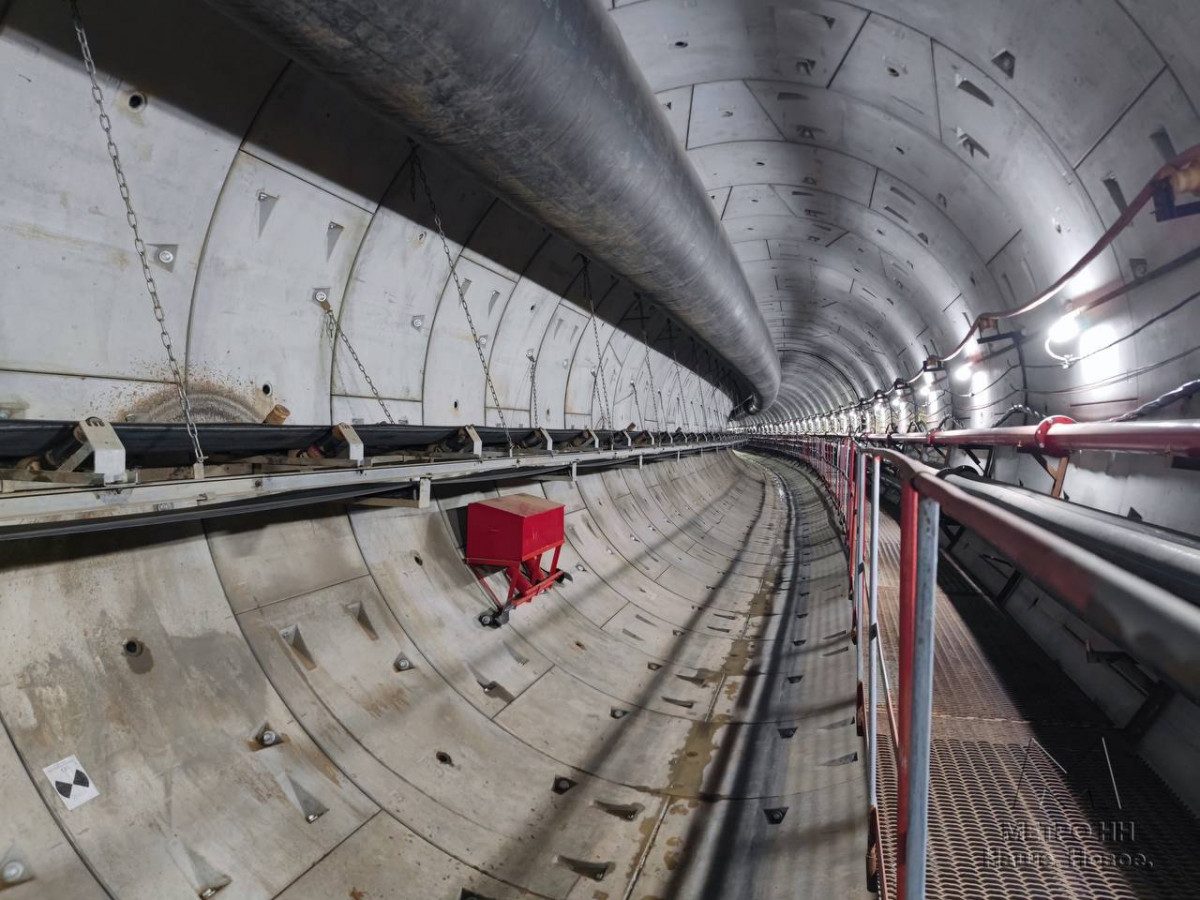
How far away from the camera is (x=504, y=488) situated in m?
7.05

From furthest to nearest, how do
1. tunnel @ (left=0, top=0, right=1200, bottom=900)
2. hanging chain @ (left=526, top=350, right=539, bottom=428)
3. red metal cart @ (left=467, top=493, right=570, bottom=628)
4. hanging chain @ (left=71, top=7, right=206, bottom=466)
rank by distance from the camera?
hanging chain @ (left=526, top=350, right=539, bottom=428), red metal cart @ (left=467, top=493, right=570, bottom=628), hanging chain @ (left=71, top=7, right=206, bottom=466), tunnel @ (left=0, top=0, right=1200, bottom=900)

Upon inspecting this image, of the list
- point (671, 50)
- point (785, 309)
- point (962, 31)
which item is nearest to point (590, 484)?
point (671, 50)

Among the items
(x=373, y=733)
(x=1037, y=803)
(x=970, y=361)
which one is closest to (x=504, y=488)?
(x=373, y=733)

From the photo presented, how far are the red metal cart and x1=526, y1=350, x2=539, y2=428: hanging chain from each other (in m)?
2.84

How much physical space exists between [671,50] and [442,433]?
451 centimetres

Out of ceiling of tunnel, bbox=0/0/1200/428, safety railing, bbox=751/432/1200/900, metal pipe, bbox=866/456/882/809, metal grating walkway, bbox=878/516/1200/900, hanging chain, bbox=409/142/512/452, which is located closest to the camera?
safety railing, bbox=751/432/1200/900

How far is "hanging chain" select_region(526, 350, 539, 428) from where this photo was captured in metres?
8.23

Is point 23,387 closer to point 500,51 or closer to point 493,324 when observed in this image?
point 500,51

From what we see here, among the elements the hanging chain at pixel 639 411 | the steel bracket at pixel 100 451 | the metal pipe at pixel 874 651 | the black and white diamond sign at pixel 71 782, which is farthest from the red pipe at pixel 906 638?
the hanging chain at pixel 639 411

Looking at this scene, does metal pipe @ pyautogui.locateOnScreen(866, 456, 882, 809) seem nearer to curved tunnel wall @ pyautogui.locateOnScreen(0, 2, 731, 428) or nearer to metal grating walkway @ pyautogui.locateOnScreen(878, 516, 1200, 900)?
metal grating walkway @ pyautogui.locateOnScreen(878, 516, 1200, 900)

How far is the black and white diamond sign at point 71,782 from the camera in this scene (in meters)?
2.63

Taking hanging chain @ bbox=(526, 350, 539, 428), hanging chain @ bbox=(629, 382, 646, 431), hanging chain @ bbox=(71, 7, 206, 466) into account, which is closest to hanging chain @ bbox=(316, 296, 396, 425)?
hanging chain @ bbox=(71, 7, 206, 466)

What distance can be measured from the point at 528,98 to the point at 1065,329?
258 inches

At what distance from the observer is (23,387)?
3.08m
